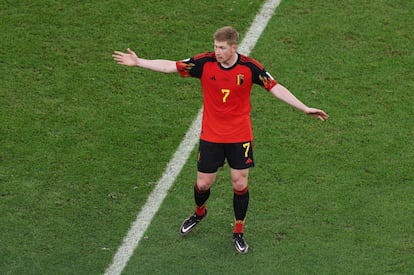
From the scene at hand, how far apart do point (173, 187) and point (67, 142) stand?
141 centimetres

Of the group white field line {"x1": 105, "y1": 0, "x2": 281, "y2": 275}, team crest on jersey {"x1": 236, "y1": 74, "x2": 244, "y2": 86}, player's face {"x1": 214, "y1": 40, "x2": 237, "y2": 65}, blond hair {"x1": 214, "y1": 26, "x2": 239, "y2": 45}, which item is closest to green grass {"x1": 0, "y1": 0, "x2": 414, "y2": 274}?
white field line {"x1": 105, "y1": 0, "x2": 281, "y2": 275}

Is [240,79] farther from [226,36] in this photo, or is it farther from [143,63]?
[143,63]

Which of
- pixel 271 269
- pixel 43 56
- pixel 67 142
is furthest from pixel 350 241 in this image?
pixel 43 56

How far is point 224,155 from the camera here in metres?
9.77

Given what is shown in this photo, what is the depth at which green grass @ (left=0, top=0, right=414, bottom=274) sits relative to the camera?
32.8ft

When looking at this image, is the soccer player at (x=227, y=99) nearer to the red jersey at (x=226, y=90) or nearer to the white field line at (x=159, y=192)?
the red jersey at (x=226, y=90)

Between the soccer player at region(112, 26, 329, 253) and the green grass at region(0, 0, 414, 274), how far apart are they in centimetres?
75

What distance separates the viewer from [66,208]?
1049cm

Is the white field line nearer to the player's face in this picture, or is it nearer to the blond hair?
the player's face

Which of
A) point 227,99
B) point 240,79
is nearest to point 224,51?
point 240,79

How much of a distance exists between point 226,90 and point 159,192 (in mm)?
1882

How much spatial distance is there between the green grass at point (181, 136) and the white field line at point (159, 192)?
3.1 inches

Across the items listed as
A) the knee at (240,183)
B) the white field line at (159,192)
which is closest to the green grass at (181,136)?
the white field line at (159,192)

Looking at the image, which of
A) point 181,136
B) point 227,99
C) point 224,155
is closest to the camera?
point 227,99
